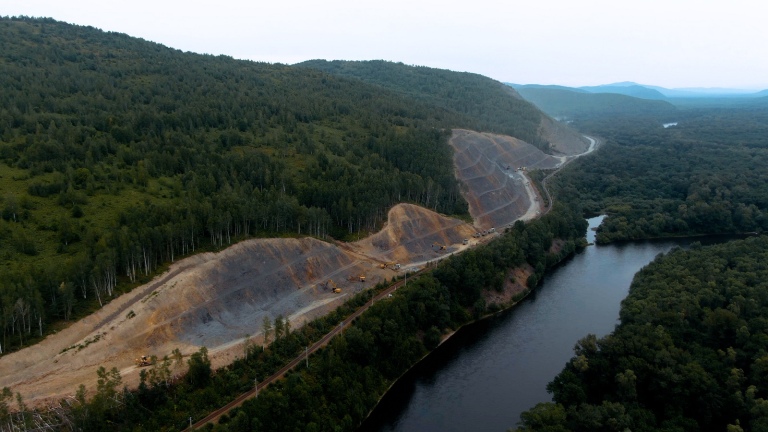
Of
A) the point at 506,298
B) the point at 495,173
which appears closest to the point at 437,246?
the point at 506,298

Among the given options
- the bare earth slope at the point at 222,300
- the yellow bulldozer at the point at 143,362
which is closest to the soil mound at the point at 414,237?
the bare earth slope at the point at 222,300

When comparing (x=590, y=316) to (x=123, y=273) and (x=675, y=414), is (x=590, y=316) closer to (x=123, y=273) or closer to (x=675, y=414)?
(x=675, y=414)

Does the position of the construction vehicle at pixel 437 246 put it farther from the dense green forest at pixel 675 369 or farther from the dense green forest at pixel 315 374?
the dense green forest at pixel 675 369

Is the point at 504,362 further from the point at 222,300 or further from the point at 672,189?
the point at 672,189

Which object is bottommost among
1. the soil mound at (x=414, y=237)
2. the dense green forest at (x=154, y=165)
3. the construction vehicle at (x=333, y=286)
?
the construction vehicle at (x=333, y=286)

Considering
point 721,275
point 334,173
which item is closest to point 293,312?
point 334,173

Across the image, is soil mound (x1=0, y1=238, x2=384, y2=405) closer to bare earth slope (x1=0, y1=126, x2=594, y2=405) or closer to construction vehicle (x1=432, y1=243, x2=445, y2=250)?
bare earth slope (x1=0, y1=126, x2=594, y2=405)
